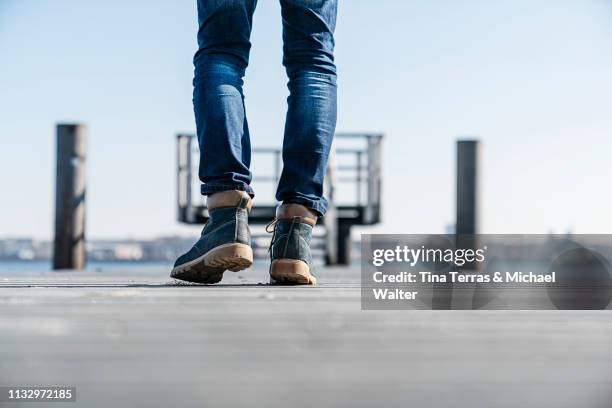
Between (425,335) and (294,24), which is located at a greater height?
(294,24)

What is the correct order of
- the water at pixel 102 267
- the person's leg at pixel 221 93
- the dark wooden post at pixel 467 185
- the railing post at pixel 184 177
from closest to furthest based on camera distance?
the person's leg at pixel 221 93, the water at pixel 102 267, the dark wooden post at pixel 467 185, the railing post at pixel 184 177

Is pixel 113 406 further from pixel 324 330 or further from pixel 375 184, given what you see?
pixel 375 184

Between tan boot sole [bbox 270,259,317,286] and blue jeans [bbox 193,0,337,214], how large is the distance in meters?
0.13

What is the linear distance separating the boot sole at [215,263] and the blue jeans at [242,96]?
13 centimetres

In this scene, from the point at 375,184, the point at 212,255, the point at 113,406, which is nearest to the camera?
the point at 113,406

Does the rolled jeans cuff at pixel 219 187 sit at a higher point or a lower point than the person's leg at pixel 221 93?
lower

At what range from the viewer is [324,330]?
80 cm

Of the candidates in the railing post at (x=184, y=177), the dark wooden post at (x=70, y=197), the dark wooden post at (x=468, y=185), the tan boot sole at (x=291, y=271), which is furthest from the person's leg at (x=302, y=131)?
the railing post at (x=184, y=177)

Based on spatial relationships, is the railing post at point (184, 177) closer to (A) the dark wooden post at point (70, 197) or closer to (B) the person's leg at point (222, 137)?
(A) the dark wooden post at point (70, 197)

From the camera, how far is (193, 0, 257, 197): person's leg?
156 cm

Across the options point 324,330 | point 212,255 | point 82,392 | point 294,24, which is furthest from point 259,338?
point 294,24

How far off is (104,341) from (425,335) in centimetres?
31

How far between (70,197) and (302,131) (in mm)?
3458

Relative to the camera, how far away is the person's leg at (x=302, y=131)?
1.59 m
